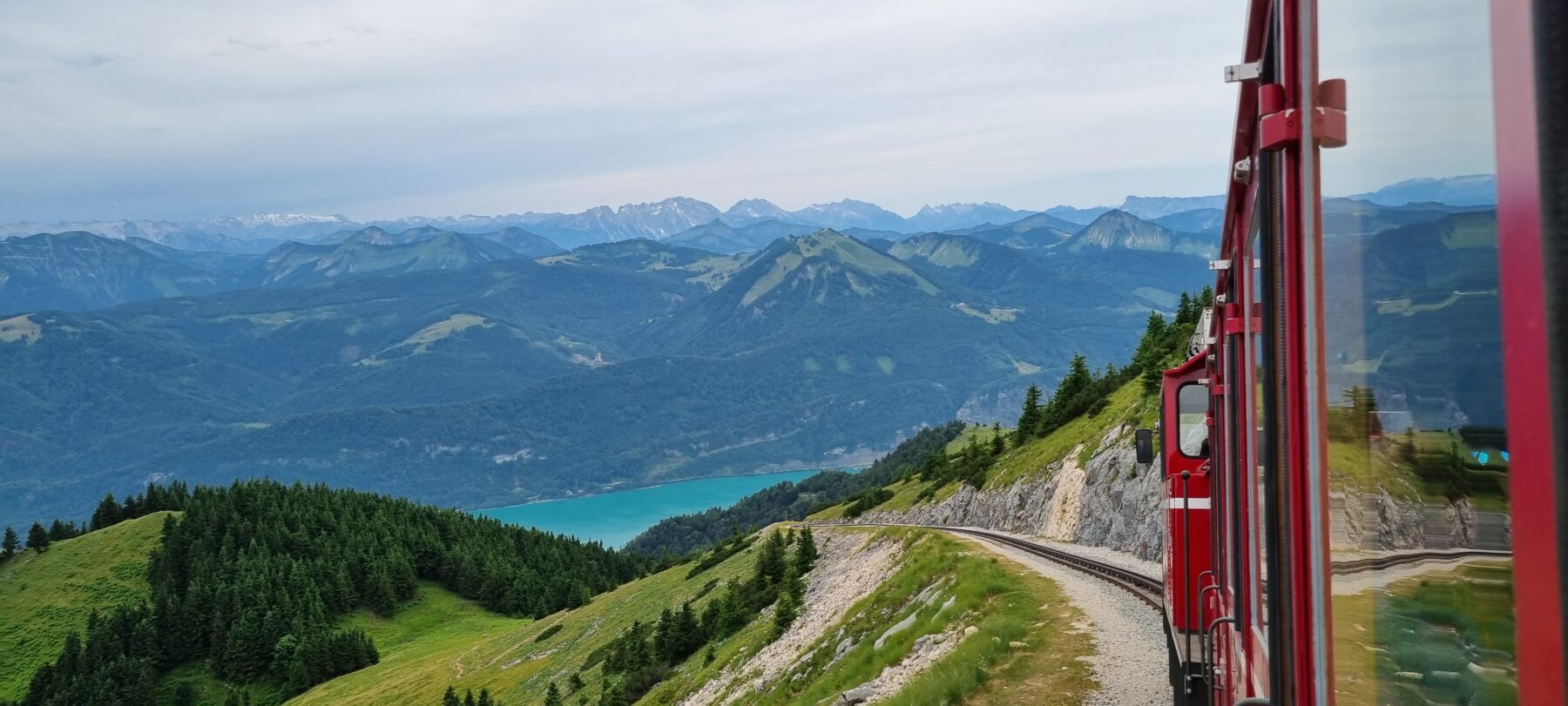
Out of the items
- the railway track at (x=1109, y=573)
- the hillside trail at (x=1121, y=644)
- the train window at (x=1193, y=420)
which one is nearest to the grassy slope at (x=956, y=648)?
the hillside trail at (x=1121, y=644)

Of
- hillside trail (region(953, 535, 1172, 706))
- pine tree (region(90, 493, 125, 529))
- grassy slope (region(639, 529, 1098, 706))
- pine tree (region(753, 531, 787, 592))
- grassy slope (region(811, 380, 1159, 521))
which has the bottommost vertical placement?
pine tree (region(90, 493, 125, 529))

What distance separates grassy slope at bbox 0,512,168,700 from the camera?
109688 millimetres

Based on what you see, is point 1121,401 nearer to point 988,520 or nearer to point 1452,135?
point 988,520

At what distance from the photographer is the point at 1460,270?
2.33 meters

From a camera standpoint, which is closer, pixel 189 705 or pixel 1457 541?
pixel 1457 541

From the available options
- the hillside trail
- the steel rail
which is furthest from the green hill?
the steel rail

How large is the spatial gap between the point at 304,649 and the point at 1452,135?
10774cm

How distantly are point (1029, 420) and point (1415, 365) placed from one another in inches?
2636

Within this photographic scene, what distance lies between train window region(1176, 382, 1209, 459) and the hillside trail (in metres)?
6.68

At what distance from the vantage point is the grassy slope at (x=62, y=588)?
360ft

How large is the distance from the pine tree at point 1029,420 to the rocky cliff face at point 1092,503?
11.3 metres

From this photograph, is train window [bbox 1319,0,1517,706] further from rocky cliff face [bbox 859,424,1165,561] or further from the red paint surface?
rocky cliff face [bbox 859,424,1165,561]

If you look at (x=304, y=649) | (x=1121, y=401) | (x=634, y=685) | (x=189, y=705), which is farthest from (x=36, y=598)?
(x=1121, y=401)

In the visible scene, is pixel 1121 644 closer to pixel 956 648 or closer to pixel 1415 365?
pixel 956 648
